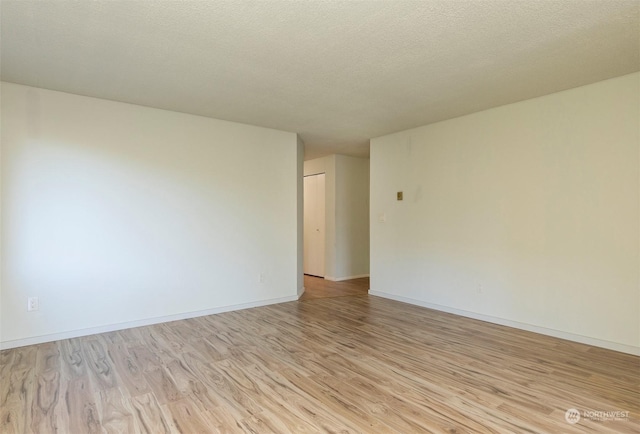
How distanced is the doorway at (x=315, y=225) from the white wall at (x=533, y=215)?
2214 millimetres

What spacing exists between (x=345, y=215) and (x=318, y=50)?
4.39 metres

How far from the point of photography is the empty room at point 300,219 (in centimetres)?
214

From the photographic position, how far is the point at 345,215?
6.75 m

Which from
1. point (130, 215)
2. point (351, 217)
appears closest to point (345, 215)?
point (351, 217)

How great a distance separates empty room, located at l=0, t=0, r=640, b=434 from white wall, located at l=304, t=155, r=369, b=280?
1452 millimetres

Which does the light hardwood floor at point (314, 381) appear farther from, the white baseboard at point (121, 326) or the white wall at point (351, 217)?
the white wall at point (351, 217)

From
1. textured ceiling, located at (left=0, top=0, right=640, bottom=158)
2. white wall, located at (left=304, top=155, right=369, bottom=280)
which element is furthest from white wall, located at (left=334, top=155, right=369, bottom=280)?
textured ceiling, located at (left=0, top=0, right=640, bottom=158)

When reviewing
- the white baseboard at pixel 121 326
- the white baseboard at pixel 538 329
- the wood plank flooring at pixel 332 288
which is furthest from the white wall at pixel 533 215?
the white baseboard at pixel 121 326

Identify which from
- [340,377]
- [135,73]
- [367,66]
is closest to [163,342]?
[340,377]

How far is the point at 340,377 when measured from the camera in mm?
2545

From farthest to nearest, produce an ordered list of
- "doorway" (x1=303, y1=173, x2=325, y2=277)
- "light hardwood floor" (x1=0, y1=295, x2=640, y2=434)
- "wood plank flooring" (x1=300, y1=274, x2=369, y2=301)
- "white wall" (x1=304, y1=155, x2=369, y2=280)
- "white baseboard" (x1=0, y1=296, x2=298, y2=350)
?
"doorway" (x1=303, y1=173, x2=325, y2=277), "white wall" (x1=304, y1=155, x2=369, y2=280), "wood plank flooring" (x1=300, y1=274, x2=369, y2=301), "white baseboard" (x1=0, y1=296, x2=298, y2=350), "light hardwood floor" (x1=0, y1=295, x2=640, y2=434)

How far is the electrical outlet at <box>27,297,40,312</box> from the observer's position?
3.22 metres

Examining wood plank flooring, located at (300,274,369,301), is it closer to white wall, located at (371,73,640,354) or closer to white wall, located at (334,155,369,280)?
white wall, located at (334,155,369,280)

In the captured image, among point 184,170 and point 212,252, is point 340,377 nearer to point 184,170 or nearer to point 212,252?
point 212,252
